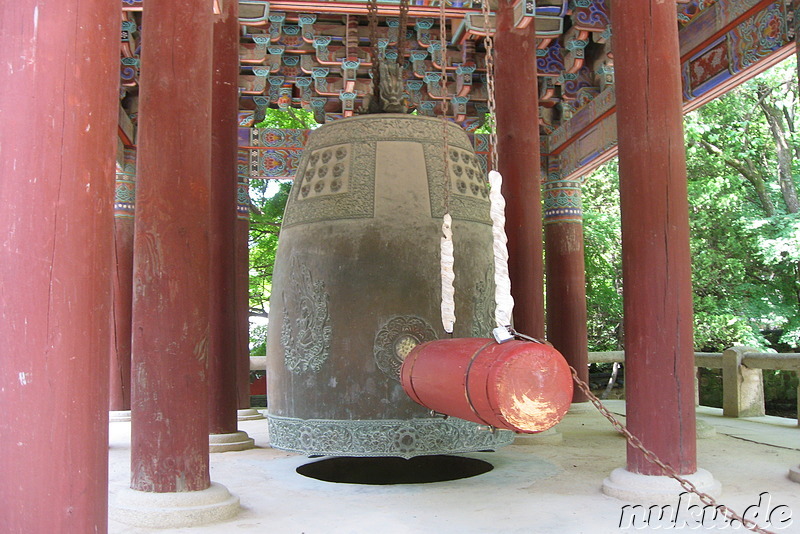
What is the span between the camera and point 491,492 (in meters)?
4.87

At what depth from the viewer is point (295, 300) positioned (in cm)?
486

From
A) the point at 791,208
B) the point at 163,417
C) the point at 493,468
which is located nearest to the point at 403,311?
the point at 163,417

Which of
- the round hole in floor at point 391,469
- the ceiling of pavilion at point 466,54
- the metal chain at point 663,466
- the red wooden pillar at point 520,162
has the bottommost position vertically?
the round hole in floor at point 391,469

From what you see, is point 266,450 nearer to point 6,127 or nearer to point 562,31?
point 6,127

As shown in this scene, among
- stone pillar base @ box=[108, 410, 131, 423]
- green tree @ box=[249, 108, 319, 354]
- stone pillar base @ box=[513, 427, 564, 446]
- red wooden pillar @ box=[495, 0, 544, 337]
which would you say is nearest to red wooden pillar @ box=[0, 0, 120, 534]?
stone pillar base @ box=[513, 427, 564, 446]

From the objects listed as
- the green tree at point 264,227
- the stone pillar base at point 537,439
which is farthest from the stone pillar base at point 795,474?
the green tree at point 264,227

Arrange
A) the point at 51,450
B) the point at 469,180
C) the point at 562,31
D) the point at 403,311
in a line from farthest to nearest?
1. the point at 562,31
2. the point at 469,180
3. the point at 403,311
4. the point at 51,450

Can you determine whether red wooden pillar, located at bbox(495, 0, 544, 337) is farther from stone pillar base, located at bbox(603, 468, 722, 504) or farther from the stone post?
the stone post

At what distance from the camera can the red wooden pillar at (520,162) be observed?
23.4ft

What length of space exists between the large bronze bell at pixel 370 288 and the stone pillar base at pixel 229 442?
5.29 ft

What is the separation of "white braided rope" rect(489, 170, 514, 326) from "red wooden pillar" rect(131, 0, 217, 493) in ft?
6.57

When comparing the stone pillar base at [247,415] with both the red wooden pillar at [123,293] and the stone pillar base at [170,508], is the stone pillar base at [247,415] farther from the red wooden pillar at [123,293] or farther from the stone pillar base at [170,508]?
the stone pillar base at [170,508]

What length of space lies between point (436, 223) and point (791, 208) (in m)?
11.9


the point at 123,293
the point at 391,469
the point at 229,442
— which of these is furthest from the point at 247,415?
the point at 391,469
